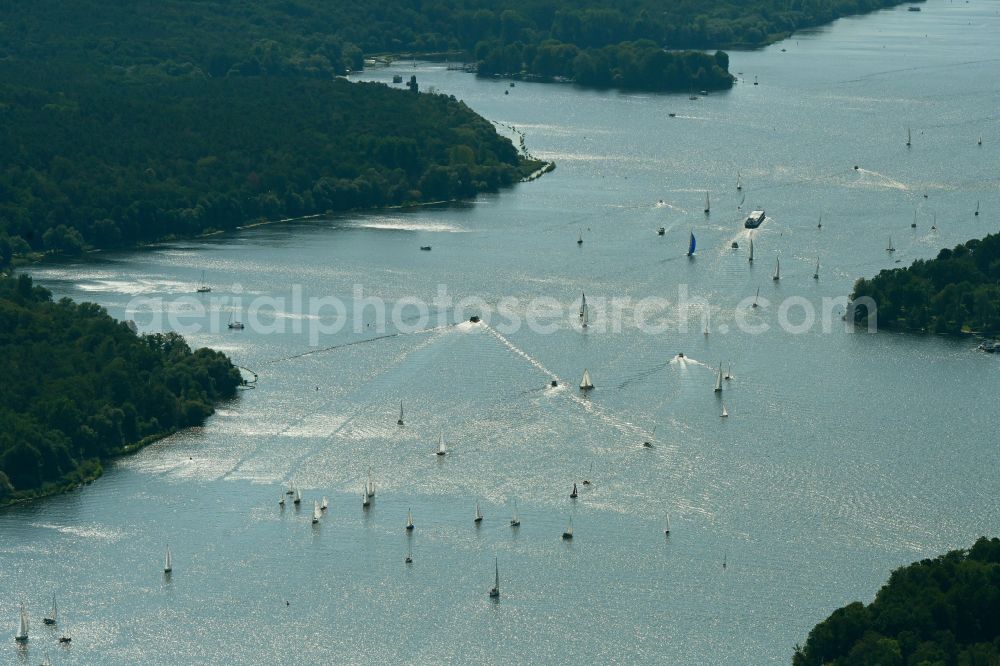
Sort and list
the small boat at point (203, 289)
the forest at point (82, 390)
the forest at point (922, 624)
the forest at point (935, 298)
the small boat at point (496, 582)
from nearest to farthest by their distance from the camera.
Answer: the forest at point (922, 624) → the small boat at point (496, 582) → the forest at point (82, 390) → the forest at point (935, 298) → the small boat at point (203, 289)

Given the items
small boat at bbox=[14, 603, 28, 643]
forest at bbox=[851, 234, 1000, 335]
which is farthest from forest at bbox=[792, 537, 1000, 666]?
forest at bbox=[851, 234, 1000, 335]

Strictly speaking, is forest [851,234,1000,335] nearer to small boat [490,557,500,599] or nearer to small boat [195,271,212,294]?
small boat [195,271,212,294]

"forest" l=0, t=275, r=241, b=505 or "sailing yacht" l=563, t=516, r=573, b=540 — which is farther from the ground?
"forest" l=0, t=275, r=241, b=505

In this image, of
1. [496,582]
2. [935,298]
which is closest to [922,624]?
[496,582]

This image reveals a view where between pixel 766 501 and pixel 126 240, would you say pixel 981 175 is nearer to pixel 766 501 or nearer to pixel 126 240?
pixel 126 240

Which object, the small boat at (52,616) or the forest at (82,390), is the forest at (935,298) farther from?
the small boat at (52,616)

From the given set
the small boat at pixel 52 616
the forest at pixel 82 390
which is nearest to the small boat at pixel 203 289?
the forest at pixel 82 390

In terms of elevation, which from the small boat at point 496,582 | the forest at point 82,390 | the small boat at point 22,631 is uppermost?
the forest at point 82,390
